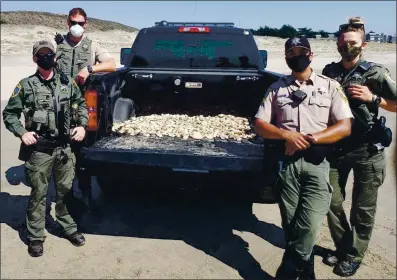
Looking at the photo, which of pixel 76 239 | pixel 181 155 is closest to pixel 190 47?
pixel 181 155

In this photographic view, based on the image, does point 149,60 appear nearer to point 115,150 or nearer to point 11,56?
point 115,150

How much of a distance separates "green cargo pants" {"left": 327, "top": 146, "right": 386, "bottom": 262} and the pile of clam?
1122 mm

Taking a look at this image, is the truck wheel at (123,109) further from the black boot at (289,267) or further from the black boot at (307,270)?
the black boot at (307,270)

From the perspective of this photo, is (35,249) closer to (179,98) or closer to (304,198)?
(304,198)

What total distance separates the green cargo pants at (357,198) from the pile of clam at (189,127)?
1.12 m

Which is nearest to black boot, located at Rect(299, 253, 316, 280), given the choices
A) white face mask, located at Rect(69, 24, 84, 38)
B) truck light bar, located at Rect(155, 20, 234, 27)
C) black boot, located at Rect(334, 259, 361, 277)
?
black boot, located at Rect(334, 259, 361, 277)

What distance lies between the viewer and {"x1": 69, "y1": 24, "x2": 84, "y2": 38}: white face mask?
425cm

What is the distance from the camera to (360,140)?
3.28 metres

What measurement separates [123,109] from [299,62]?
2.37 meters

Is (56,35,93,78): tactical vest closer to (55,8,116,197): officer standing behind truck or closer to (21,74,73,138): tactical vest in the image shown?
(55,8,116,197): officer standing behind truck

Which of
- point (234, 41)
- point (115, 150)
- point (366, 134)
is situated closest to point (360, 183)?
point (366, 134)

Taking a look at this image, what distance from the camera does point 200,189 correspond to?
365 centimetres

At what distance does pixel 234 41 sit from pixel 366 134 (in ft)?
9.25

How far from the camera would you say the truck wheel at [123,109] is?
15.6 ft
